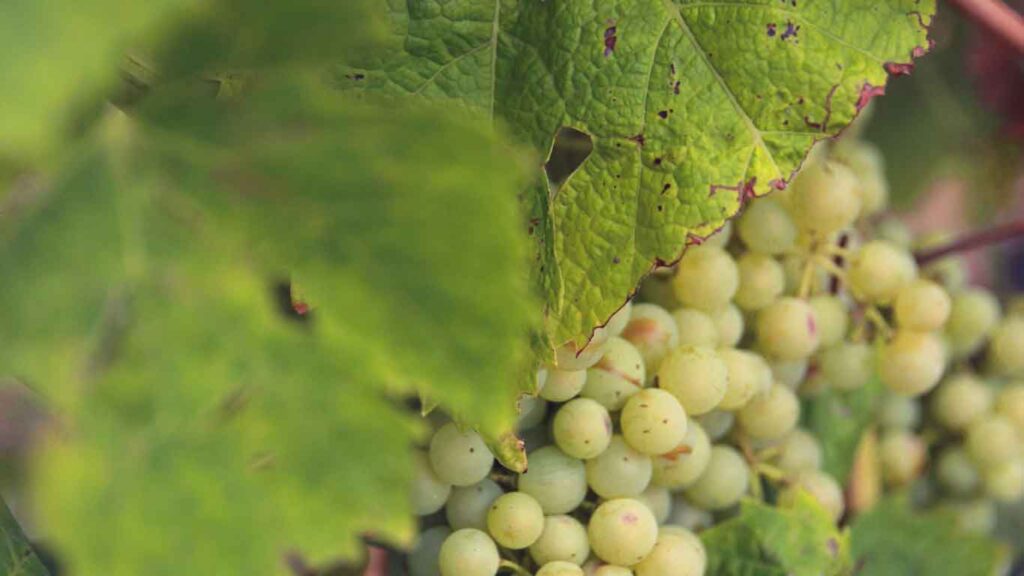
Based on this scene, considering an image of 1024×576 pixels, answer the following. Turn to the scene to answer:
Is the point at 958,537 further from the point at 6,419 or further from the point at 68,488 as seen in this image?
the point at 6,419

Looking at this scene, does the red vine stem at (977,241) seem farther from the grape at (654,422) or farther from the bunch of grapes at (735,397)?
the grape at (654,422)

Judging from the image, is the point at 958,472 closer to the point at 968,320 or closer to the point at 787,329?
the point at 968,320

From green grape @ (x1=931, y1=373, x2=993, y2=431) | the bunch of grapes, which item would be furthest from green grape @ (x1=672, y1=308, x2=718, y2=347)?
green grape @ (x1=931, y1=373, x2=993, y2=431)

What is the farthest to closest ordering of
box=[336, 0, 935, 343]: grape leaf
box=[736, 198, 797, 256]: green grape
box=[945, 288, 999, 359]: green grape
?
box=[945, 288, 999, 359]: green grape, box=[736, 198, 797, 256]: green grape, box=[336, 0, 935, 343]: grape leaf

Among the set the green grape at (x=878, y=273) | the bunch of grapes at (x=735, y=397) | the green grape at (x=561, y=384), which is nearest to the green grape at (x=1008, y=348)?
the bunch of grapes at (x=735, y=397)

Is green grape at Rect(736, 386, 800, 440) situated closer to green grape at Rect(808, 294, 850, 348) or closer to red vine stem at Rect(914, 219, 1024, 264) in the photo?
green grape at Rect(808, 294, 850, 348)

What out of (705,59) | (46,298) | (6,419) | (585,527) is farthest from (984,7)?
(6,419)

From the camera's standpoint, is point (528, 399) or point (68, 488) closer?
point (68, 488)
